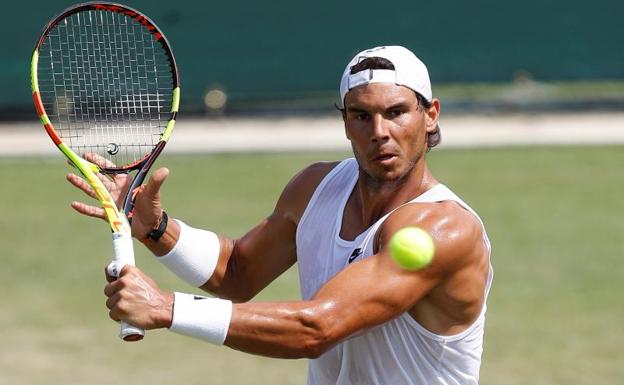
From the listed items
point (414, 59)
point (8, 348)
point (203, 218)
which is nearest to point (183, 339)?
point (8, 348)

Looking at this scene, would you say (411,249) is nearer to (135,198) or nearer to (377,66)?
(377,66)

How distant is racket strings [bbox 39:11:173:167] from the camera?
260 inches

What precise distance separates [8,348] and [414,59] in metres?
5.15

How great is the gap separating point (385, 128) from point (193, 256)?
1204 millimetres

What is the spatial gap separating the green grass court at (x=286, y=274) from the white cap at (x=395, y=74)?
3.76 meters

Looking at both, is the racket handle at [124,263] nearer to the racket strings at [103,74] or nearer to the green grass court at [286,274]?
the racket strings at [103,74]

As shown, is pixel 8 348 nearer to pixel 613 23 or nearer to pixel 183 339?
pixel 183 339

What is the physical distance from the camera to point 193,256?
5.53m

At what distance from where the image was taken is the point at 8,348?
9.05 meters

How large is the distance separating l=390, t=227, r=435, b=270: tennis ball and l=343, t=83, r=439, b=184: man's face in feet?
1.32

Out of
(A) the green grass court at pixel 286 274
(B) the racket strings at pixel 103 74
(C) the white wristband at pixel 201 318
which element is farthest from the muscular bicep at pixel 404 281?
(A) the green grass court at pixel 286 274

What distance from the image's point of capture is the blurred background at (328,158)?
8.89 meters

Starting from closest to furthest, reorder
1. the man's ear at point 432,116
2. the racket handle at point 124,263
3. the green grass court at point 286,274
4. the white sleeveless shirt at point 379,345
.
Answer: the racket handle at point 124,263 → the white sleeveless shirt at point 379,345 → the man's ear at point 432,116 → the green grass court at point 286,274

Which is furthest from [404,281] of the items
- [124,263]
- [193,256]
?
[193,256]
